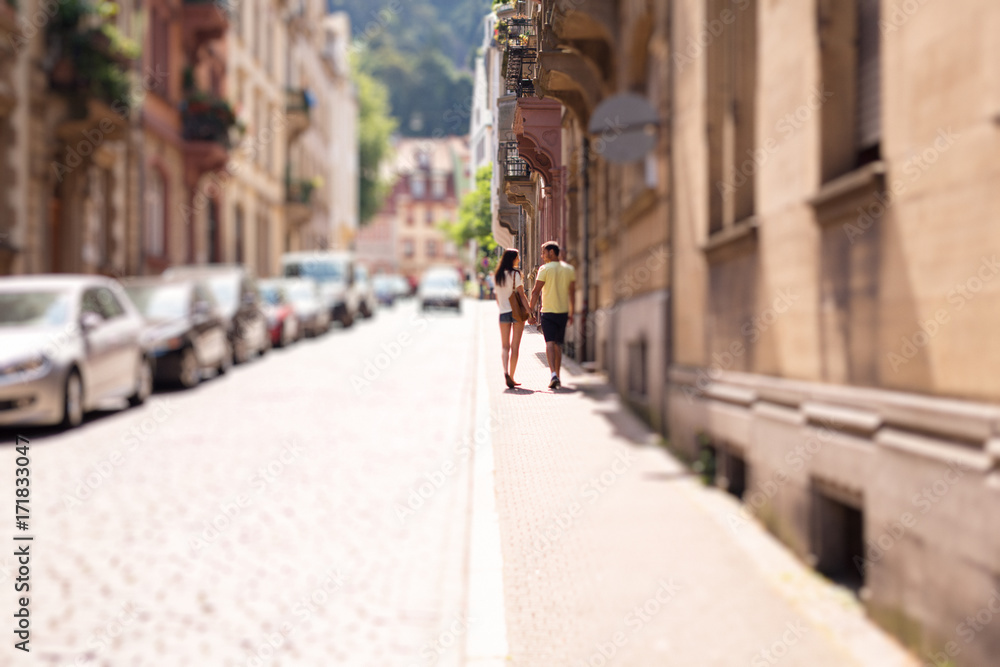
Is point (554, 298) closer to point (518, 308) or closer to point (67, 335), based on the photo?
point (518, 308)

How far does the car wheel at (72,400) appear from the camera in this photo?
104ft

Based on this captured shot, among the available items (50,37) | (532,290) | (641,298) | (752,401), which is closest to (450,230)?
(532,290)

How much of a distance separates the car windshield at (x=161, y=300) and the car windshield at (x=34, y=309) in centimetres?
1800

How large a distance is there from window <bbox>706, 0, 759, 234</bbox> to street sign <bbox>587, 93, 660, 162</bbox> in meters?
0.08

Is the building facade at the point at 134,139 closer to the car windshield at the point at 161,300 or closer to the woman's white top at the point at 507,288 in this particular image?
the car windshield at the point at 161,300

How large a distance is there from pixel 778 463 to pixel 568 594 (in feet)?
1.15

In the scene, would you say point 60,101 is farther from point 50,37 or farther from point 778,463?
point 778,463

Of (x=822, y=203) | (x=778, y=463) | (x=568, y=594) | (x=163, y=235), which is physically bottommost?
(x=568, y=594)

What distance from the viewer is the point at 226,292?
65.1 meters

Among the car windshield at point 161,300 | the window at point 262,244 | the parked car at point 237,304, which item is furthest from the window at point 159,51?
the car windshield at point 161,300

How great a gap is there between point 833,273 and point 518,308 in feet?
2.85

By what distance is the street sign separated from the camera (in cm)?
142

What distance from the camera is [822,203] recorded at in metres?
1.15

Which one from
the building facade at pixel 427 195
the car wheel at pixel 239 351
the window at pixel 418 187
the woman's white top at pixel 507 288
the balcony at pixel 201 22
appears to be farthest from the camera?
the balcony at pixel 201 22
